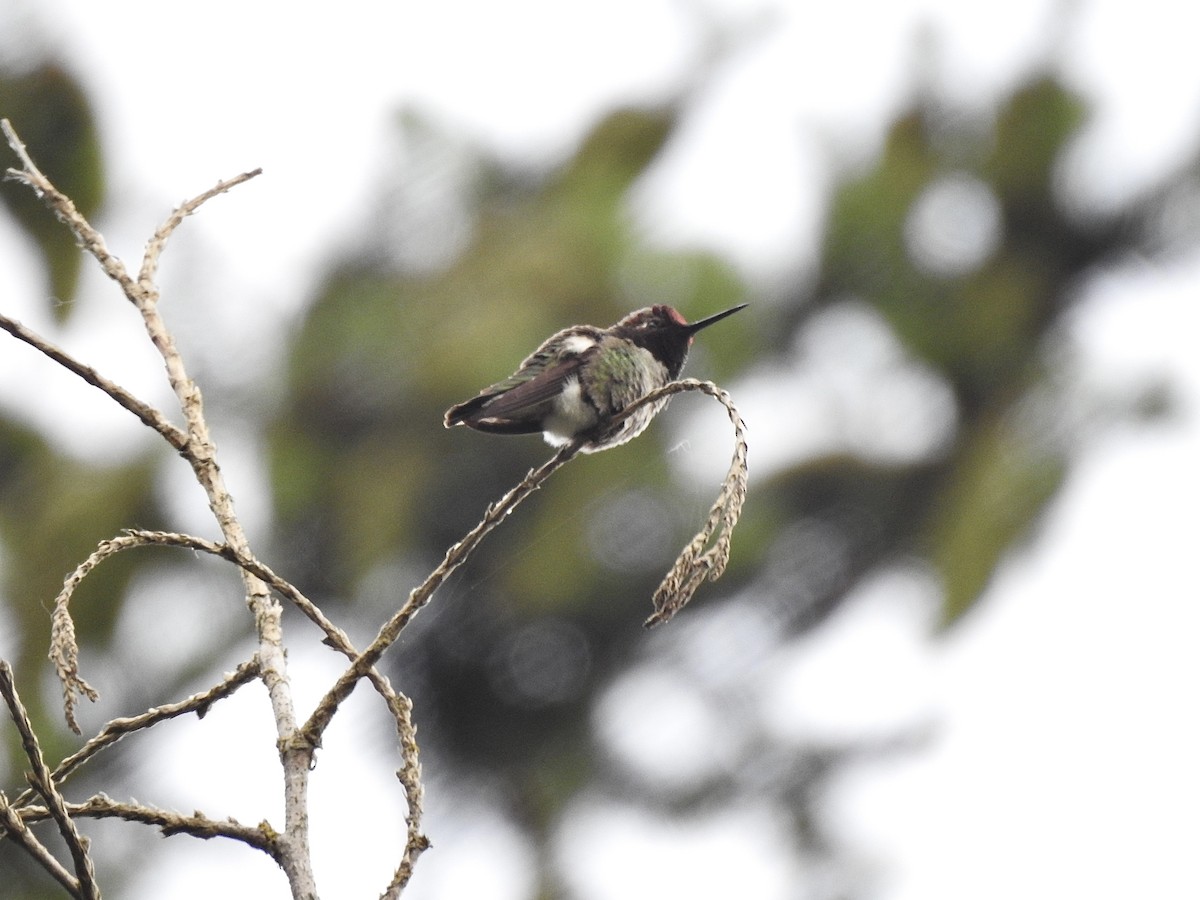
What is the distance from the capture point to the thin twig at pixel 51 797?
3.30 feet

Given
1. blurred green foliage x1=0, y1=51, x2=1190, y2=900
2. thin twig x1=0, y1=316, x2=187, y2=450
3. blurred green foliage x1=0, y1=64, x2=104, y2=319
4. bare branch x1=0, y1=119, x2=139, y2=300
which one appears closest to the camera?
thin twig x1=0, y1=316, x2=187, y2=450

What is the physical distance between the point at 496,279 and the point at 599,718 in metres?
2.17

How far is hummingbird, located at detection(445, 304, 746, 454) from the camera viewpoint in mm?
2713

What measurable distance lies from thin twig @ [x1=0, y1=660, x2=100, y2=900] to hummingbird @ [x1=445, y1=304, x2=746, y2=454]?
156 cm

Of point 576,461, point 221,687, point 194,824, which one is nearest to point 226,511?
point 221,687

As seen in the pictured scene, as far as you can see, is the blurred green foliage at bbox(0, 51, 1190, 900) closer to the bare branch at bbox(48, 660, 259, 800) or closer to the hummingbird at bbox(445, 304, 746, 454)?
the hummingbird at bbox(445, 304, 746, 454)

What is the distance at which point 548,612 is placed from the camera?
17.3 ft

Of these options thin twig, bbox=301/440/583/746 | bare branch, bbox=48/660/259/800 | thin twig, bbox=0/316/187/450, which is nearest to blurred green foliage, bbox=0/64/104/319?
thin twig, bbox=0/316/187/450

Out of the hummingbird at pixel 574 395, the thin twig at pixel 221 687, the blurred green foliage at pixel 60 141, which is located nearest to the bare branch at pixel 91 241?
the thin twig at pixel 221 687

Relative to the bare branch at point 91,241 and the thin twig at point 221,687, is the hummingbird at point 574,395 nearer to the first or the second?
the bare branch at point 91,241

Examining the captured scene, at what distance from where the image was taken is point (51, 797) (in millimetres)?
1055

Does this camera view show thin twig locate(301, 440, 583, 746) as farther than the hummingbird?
No

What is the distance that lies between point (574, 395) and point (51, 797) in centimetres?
182

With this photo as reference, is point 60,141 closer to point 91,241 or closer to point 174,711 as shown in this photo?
point 91,241
